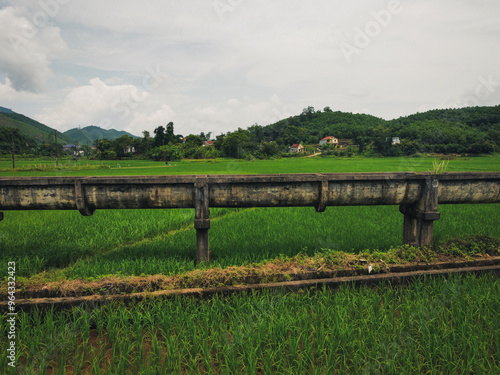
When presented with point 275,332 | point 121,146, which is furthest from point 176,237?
point 121,146

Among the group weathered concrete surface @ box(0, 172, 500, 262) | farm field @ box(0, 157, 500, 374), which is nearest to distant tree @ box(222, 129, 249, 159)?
weathered concrete surface @ box(0, 172, 500, 262)

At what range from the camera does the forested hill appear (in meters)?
37.2

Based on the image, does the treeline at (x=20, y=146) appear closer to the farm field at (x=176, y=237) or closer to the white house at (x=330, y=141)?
the farm field at (x=176, y=237)

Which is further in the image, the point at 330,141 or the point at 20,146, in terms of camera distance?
the point at 330,141

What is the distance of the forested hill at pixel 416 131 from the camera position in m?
37.2

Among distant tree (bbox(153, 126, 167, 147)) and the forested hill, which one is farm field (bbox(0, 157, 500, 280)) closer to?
the forested hill

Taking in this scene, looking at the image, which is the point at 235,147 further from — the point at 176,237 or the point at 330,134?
the point at 176,237

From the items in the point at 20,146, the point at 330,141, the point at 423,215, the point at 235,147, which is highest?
the point at 330,141

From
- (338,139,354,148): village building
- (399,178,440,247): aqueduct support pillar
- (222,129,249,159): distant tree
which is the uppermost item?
(338,139,354,148): village building

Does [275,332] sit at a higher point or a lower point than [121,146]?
lower

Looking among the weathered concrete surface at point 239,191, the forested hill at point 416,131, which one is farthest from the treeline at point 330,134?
the weathered concrete surface at point 239,191

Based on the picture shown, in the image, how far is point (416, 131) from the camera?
43.1 m

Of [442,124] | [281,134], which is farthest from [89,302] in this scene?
[281,134]

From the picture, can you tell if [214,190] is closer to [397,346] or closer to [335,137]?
[397,346]
